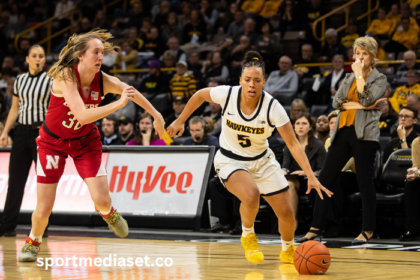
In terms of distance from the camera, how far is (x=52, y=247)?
5965mm

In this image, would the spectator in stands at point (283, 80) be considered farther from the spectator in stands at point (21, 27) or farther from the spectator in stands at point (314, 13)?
the spectator in stands at point (21, 27)

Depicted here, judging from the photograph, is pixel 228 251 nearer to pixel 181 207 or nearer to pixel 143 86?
pixel 181 207

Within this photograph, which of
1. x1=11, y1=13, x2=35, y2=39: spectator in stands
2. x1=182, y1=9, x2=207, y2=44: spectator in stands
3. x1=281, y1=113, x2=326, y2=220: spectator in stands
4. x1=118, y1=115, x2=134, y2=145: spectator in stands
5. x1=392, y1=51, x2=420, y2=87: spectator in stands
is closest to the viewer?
x1=281, y1=113, x2=326, y2=220: spectator in stands

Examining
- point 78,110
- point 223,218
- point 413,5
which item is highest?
point 413,5

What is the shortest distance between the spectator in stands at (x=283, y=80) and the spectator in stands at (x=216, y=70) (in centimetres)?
101

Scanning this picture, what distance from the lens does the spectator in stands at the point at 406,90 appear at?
934 centimetres

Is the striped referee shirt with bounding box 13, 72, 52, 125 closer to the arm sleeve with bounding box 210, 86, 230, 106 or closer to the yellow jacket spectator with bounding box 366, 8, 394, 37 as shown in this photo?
the arm sleeve with bounding box 210, 86, 230, 106

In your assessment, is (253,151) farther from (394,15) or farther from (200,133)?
(394,15)

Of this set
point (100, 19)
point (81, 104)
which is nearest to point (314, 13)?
point (100, 19)

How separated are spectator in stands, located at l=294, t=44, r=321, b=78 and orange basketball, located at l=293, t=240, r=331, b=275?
7118mm

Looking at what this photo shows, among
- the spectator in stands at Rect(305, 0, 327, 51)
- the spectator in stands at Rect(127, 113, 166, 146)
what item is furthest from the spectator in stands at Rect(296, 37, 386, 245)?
the spectator in stands at Rect(305, 0, 327, 51)

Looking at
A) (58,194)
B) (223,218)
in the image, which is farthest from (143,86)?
(223,218)

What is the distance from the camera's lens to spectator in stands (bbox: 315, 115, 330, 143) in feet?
26.5

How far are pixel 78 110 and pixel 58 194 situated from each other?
4.24 m
